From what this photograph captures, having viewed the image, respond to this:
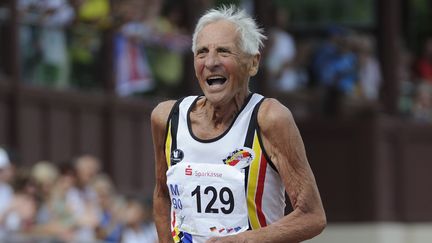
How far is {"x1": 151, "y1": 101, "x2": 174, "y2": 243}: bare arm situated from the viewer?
7375 millimetres

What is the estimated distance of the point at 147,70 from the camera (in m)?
19.5

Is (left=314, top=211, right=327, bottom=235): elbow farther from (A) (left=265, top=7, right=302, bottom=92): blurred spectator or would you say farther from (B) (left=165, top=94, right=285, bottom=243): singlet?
(A) (left=265, top=7, right=302, bottom=92): blurred spectator

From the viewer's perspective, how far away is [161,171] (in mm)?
7441

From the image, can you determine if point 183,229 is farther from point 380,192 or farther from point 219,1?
point 380,192

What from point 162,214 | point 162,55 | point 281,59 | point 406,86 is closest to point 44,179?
point 162,55

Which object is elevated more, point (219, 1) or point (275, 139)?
point (275, 139)

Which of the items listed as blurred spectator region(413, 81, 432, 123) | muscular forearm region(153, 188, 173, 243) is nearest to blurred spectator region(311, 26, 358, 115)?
blurred spectator region(413, 81, 432, 123)

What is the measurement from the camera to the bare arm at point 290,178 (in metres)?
7.00

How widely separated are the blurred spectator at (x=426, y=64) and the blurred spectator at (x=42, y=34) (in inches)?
339

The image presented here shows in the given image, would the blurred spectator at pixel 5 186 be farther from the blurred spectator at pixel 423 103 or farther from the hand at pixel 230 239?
the blurred spectator at pixel 423 103

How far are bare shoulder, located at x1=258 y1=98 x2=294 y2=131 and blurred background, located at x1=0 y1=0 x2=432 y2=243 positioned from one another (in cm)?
597

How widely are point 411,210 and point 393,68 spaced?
2.33 metres

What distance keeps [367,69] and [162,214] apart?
637 inches

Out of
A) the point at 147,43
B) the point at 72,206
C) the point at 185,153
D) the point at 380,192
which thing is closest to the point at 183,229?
the point at 185,153
